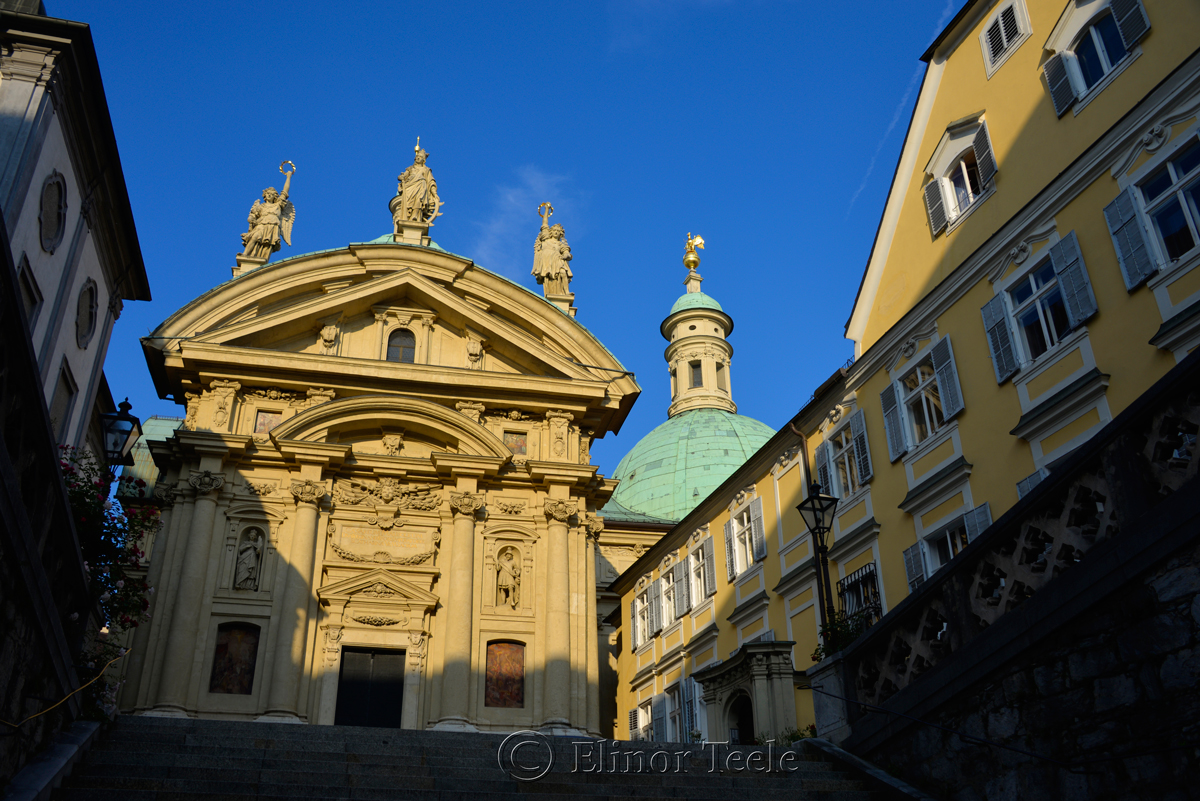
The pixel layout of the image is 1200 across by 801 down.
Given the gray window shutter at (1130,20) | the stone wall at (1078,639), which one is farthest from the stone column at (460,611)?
the gray window shutter at (1130,20)

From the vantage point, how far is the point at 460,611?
2336 cm

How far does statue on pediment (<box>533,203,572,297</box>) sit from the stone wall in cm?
2040

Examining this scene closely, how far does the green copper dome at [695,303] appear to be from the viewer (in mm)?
58188

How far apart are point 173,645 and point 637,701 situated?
1489 cm

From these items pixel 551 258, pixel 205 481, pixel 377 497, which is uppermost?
pixel 551 258

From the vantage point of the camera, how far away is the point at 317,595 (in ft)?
76.1

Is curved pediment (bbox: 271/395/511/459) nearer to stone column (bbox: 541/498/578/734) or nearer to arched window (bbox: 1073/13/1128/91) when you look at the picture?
stone column (bbox: 541/498/578/734)

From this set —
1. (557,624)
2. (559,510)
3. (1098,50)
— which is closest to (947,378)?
(1098,50)

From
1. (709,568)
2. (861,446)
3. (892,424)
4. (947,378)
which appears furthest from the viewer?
(709,568)

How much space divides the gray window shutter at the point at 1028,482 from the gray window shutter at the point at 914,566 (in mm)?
2655

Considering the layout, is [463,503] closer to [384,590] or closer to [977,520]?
[384,590]

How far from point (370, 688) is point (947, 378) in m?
14.1

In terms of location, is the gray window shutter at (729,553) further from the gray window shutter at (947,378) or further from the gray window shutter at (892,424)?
the gray window shutter at (947,378)

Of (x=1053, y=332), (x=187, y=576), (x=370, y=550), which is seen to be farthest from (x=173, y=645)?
(x=1053, y=332)
